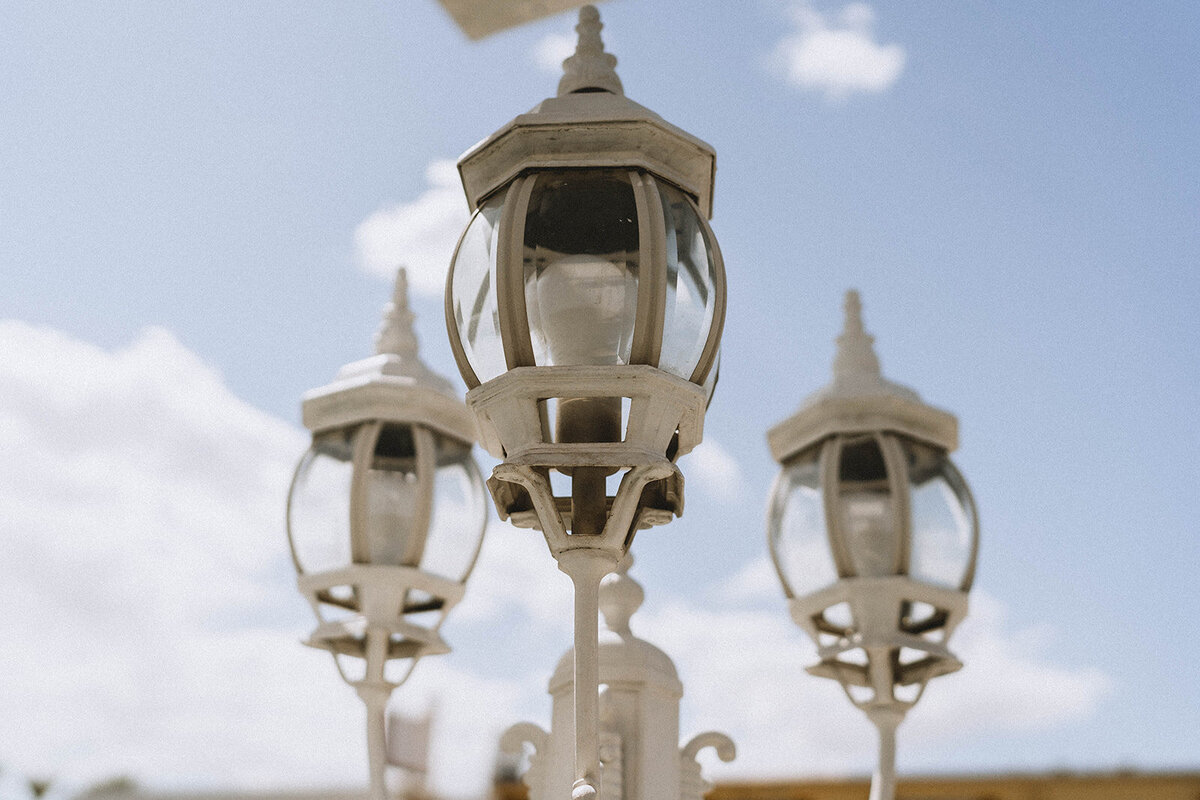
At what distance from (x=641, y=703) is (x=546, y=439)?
109cm

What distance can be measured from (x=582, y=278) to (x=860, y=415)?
230 centimetres

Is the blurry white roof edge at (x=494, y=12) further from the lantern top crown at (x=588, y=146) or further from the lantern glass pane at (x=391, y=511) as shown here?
the lantern glass pane at (x=391, y=511)

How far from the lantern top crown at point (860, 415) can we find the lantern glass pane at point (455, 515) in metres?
1.24

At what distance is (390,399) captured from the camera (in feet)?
15.8

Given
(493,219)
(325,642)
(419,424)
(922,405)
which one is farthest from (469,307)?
(922,405)

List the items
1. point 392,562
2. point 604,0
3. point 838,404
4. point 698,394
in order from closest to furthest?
point 698,394 < point 604,0 < point 392,562 < point 838,404

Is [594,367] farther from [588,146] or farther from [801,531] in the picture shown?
[801,531]

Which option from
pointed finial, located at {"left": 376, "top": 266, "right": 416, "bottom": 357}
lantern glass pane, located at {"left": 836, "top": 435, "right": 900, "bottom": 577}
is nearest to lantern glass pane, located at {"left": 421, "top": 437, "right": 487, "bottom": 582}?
pointed finial, located at {"left": 376, "top": 266, "right": 416, "bottom": 357}

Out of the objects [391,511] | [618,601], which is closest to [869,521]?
[618,601]

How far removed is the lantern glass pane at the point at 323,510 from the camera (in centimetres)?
470

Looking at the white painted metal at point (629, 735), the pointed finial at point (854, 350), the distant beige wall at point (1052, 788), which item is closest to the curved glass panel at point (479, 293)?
the white painted metal at point (629, 735)

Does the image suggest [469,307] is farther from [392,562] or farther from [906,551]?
[906,551]

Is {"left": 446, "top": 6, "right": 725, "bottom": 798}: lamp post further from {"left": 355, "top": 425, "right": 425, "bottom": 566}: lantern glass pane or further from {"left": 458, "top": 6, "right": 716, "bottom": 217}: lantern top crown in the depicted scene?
{"left": 355, "top": 425, "right": 425, "bottom": 566}: lantern glass pane

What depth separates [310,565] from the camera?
475 centimetres
